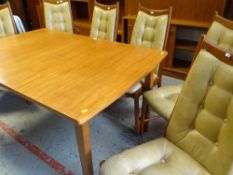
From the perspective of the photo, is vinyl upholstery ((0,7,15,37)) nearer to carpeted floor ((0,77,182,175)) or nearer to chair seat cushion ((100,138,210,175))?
carpeted floor ((0,77,182,175))

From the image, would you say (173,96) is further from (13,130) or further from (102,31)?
(13,130)

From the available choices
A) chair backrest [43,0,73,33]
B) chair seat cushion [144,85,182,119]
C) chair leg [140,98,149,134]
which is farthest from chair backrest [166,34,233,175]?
chair backrest [43,0,73,33]

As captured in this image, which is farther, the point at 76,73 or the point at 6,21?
the point at 6,21

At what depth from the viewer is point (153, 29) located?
197cm

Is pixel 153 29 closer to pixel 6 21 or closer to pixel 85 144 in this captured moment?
pixel 85 144

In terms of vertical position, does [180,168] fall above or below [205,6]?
below

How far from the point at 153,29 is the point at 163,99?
75 centimetres

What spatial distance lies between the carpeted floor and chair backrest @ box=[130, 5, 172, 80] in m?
0.61

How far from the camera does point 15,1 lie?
4562 mm

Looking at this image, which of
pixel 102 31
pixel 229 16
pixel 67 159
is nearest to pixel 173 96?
pixel 67 159

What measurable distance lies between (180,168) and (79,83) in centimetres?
75

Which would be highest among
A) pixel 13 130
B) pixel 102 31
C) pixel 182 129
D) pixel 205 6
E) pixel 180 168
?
pixel 205 6

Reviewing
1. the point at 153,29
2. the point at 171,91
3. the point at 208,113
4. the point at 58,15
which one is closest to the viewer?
the point at 208,113

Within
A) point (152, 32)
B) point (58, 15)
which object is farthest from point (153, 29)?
point (58, 15)
